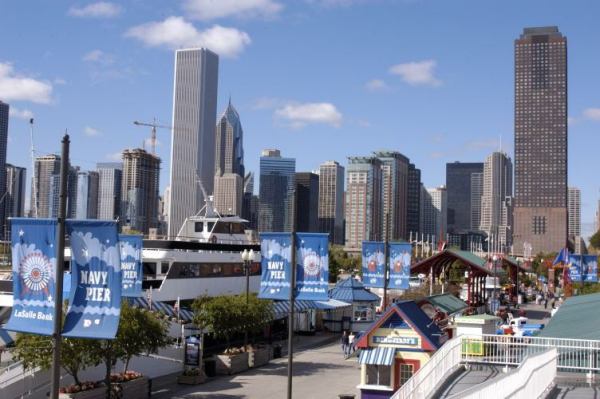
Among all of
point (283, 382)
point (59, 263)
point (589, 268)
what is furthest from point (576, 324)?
point (589, 268)

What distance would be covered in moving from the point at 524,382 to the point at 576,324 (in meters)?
11.2

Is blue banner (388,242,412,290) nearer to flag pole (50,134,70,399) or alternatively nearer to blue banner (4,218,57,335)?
blue banner (4,218,57,335)

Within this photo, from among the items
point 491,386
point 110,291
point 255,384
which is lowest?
point 255,384

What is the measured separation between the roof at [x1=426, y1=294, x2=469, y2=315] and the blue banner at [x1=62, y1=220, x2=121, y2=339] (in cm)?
3220

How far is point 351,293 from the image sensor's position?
165ft

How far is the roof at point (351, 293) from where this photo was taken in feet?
163

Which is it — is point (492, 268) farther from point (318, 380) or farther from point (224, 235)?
point (318, 380)

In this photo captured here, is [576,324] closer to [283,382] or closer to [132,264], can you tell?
[283,382]

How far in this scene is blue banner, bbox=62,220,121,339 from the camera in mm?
12414

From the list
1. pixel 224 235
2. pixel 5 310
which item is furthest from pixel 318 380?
pixel 224 235

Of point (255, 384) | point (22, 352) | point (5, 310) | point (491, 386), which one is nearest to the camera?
point (491, 386)

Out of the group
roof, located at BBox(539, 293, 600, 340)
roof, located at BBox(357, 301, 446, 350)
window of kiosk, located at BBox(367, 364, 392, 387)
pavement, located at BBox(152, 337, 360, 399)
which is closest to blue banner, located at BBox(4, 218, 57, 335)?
window of kiosk, located at BBox(367, 364, 392, 387)

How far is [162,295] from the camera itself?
1534 inches

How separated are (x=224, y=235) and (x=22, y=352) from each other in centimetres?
3457
